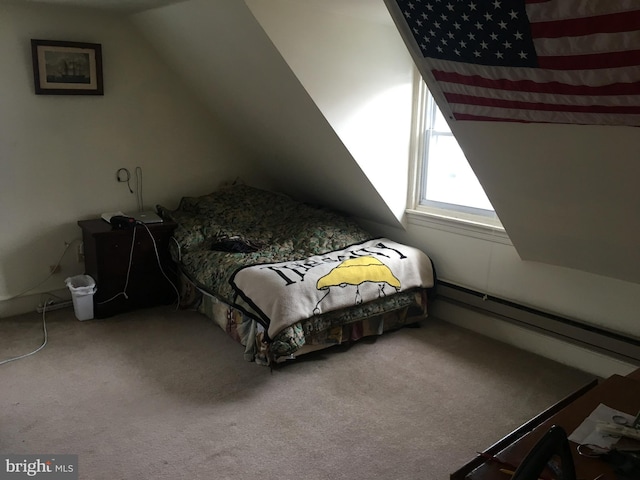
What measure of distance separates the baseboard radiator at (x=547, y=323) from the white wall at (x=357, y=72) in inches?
28.7

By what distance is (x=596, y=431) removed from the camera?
1.45 m

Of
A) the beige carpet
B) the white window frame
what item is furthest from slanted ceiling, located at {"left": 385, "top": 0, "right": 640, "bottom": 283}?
the beige carpet

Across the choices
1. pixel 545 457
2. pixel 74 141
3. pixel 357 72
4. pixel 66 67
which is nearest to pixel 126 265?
pixel 74 141

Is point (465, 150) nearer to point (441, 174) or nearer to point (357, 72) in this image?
point (357, 72)

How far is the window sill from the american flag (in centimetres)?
131

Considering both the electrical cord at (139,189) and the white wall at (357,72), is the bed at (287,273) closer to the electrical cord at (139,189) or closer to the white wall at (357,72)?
the electrical cord at (139,189)

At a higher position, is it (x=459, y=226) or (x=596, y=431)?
(x=459, y=226)

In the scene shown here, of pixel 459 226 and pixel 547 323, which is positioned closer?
pixel 547 323

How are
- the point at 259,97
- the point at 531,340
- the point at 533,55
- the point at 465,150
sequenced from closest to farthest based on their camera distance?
the point at 533,55 < the point at 465,150 < the point at 531,340 < the point at 259,97

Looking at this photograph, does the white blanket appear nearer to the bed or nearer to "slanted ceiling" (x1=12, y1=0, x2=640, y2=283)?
the bed

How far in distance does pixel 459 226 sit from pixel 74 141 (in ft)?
8.96

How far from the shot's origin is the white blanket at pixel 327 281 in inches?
116

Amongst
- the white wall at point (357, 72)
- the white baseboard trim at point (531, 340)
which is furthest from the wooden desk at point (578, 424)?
the white wall at point (357, 72)

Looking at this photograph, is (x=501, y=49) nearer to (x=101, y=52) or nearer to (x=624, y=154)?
(x=624, y=154)
